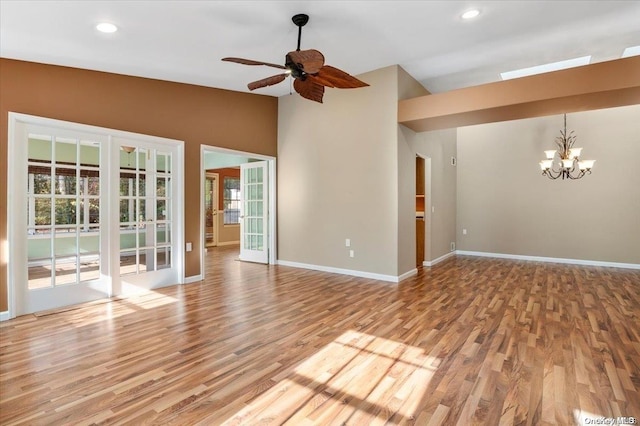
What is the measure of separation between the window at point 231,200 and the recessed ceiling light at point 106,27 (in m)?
6.69

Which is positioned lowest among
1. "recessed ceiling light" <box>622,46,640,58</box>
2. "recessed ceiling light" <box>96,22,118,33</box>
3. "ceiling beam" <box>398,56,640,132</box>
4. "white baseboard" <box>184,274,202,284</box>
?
"white baseboard" <box>184,274,202,284</box>

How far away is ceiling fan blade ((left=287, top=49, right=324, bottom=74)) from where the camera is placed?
9.06ft

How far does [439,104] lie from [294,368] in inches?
156

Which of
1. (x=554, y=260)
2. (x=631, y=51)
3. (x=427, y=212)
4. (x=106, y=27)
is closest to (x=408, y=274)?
(x=427, y=212)

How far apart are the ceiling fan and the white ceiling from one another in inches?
19.1

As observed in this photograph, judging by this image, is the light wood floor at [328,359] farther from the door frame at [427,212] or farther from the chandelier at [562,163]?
the chandelier at [562,163]

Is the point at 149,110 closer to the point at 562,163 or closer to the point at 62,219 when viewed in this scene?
the point at 62,219

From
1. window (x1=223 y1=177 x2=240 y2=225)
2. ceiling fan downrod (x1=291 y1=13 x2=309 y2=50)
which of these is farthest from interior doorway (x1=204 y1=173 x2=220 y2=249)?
ceiling fan downrod (x1=291 y1=13 x2=309 y2=50)

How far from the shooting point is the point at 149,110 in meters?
4.43

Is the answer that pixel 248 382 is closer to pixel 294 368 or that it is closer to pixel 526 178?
pixel 294 368

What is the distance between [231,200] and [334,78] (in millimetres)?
7288

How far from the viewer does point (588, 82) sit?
373cm

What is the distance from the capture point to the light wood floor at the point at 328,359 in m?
1.90

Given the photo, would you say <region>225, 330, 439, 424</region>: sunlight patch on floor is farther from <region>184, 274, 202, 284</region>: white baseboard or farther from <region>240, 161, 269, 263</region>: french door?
<region>240, 161, 269, 263</region>: french door
